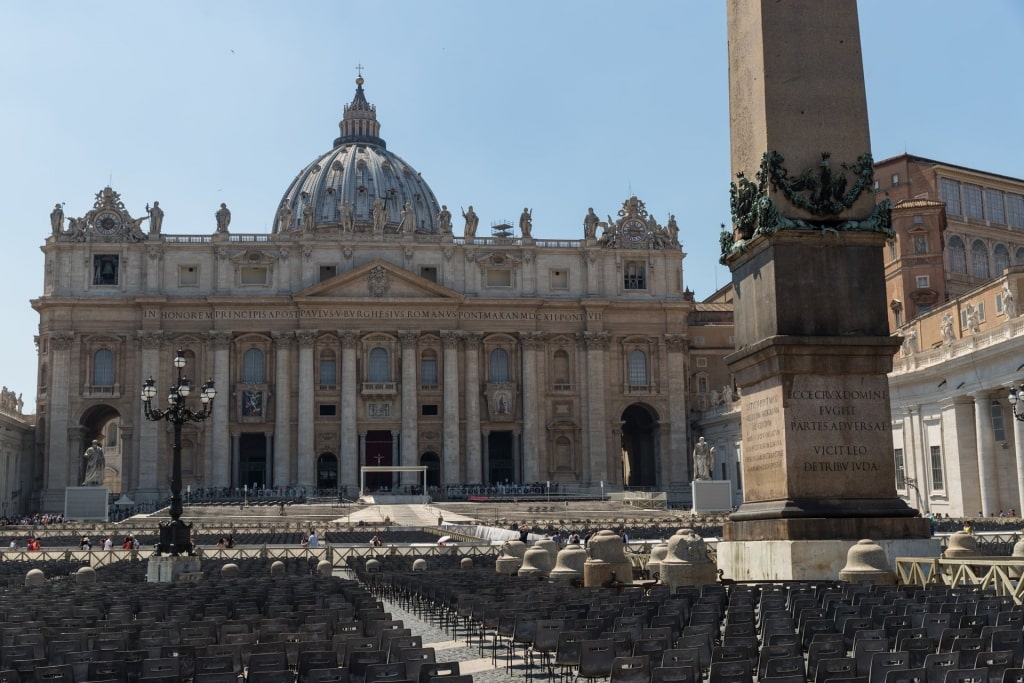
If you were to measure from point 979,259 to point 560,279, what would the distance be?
2999 centimetres

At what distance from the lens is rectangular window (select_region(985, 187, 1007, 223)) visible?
76562 millimetres

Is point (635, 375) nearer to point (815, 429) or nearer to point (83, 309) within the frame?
point (83, 309)

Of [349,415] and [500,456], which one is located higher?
[349,415]

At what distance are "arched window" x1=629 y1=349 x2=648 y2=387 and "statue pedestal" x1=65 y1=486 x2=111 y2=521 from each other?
4010 cm

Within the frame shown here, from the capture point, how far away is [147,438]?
276 ft

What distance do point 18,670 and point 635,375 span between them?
265 ft

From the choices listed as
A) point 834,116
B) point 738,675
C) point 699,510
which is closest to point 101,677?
point 738,675

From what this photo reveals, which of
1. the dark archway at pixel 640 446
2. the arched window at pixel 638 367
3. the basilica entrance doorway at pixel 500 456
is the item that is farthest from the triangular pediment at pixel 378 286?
the dark archway at pixel 640 446

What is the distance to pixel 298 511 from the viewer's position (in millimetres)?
67625

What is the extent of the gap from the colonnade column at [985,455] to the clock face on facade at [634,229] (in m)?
45.0

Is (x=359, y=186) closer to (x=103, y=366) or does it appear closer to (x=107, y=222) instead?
(x=107, y=222)

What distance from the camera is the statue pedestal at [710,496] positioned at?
6338 cm

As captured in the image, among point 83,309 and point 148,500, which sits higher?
point 83,309

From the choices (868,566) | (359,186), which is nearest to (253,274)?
(359,186)
